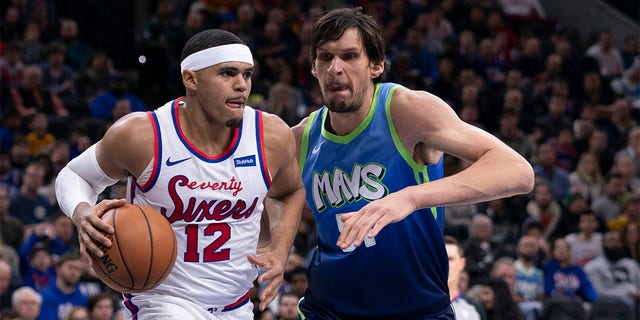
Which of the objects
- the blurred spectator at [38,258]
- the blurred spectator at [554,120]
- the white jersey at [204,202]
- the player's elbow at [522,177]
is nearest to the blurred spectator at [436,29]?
the blurred spectator at [554,120]

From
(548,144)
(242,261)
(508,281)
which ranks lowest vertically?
(508,281)

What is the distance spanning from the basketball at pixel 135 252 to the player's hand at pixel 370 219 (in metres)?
0.95

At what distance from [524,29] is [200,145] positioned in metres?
13.2

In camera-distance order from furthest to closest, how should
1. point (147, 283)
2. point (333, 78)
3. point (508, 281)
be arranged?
point (508, 281)
point (333, 78)
point (147, 283)

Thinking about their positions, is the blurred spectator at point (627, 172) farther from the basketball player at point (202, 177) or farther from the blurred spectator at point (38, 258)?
the basketball player at point (202, 177)

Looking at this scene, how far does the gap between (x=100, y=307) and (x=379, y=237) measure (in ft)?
14.3

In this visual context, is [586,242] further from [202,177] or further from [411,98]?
[202,177]

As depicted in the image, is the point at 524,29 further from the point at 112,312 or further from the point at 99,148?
the point at 99,148

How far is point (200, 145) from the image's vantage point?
461 centimetres

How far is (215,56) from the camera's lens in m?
4.61

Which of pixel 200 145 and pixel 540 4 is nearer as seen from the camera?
pixel 200 145

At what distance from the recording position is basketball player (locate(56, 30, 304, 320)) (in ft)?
14.8

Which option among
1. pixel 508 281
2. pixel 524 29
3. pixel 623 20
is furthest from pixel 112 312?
pixel 623 20

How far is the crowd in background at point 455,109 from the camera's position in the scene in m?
9.62
